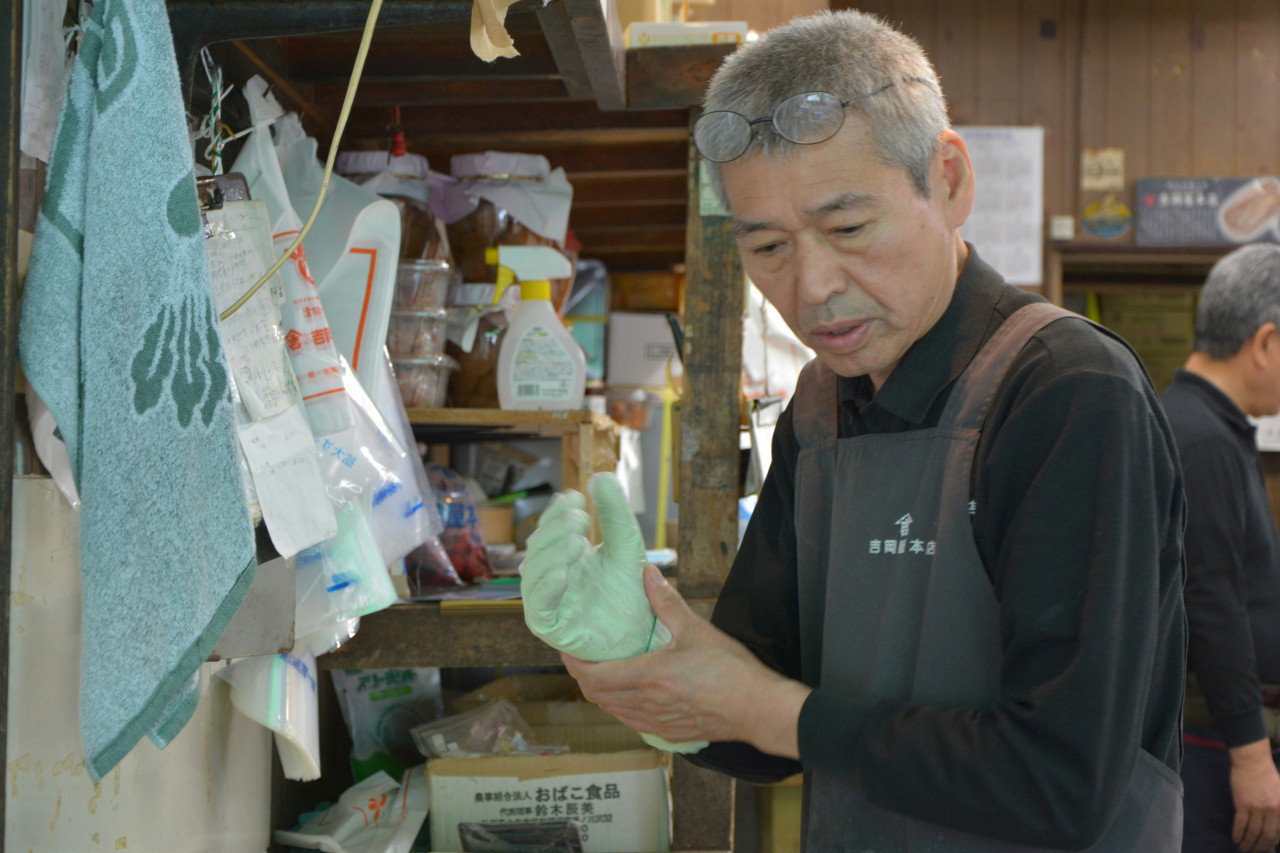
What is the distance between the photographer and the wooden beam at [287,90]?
138cm

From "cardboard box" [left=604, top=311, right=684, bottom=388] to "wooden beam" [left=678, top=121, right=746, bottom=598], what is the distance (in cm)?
123

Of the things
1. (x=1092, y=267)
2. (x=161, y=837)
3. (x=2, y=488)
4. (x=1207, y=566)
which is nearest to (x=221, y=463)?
(x=2, y=488)

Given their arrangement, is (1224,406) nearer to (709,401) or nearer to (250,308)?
(709,401)

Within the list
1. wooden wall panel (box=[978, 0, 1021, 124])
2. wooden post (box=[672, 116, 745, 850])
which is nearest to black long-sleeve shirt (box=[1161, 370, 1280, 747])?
wooden post (box=[672, 116, 745, 850])

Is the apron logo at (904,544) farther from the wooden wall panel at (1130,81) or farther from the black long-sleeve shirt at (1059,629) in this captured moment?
the wooden wall panel at (1130,81)

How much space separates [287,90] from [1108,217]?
3.28 meters

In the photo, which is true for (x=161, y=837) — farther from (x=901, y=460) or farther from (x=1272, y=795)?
(x=1272, y=795)

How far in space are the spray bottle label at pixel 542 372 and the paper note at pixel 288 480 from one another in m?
0.59

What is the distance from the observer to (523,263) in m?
1.81

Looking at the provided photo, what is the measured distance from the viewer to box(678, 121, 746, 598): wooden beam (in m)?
1.57

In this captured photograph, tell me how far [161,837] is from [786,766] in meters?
0.70

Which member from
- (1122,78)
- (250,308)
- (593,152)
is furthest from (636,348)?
(1122,78)

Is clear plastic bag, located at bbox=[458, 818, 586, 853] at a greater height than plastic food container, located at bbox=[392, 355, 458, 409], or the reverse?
plastic food container, located at bbox=[392, 355, 458, 409]

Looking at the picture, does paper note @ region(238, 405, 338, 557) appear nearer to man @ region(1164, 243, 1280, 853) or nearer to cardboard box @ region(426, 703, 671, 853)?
cardboard box @ region(426, 703, 671, 853)
